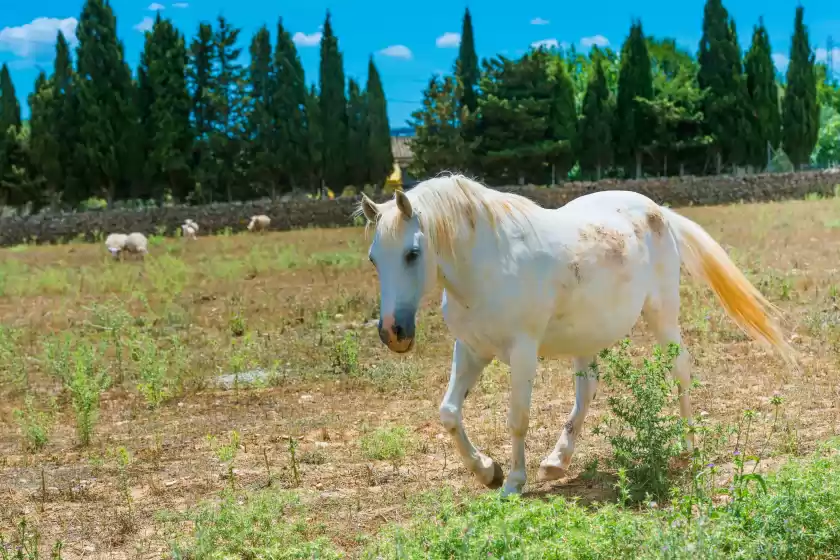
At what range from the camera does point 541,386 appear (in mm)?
6844

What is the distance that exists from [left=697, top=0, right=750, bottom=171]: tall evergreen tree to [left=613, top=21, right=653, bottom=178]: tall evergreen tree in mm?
2659

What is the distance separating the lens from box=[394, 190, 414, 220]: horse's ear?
3889 mm

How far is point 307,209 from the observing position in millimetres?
27516

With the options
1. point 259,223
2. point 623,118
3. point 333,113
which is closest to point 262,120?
point 333,113

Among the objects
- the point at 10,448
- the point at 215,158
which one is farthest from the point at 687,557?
the point at 215,158

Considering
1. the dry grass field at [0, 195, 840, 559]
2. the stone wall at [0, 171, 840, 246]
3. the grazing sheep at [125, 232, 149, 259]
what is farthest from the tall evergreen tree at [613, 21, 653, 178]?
the dry grass field at [0, 195, 840, 559]

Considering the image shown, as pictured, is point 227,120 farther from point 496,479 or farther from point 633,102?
point 496,479

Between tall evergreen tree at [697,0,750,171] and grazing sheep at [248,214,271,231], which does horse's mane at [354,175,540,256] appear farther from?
tall evergreen tree at [697,0,750,171]

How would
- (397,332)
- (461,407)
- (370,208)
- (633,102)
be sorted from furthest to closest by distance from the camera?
(633,102), (461,407), (370,208), (397,332)

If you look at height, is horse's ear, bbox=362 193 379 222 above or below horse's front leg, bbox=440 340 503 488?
above

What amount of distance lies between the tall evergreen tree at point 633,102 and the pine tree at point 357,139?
37.3 feet

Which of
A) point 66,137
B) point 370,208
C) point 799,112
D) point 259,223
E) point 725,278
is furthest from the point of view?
point 799,112

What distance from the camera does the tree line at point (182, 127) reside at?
3331 cm

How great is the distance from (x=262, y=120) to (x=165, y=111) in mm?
3735
